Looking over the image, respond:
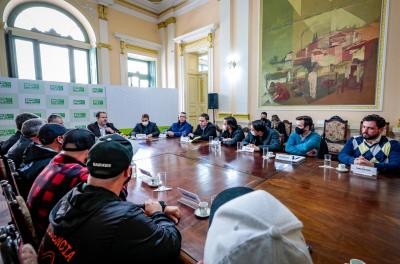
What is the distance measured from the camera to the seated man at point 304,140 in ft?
8.74

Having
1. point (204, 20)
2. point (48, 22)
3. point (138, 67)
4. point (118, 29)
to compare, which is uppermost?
point (204, 20)

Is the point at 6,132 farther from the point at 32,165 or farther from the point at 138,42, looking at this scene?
the point at 138,42

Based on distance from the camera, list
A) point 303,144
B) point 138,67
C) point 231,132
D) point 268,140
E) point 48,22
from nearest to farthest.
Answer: point 303,144
point 268,140
point 231,132
point 48,22
point 138,67

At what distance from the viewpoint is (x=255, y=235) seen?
47cm

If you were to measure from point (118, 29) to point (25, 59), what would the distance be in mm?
2731

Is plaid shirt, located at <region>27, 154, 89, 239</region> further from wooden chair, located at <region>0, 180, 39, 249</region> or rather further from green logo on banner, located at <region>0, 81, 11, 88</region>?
green logo on banner, located at <region>0, 81, 11, 88</region>

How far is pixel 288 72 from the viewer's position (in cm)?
481

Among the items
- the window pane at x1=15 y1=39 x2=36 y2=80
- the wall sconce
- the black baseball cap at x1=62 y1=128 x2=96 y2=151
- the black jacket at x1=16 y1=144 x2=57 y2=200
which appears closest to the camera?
the black baseball cap at x1=62 y1=128 x2=96 y2=151

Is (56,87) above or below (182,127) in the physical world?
above

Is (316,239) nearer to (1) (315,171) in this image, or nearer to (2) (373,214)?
(2) (373,214)

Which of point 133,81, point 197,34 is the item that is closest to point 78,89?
point 133,81

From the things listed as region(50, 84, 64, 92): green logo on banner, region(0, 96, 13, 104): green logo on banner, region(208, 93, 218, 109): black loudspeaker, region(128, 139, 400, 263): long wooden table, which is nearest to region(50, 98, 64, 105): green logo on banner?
region(50, 84, 64, 92): green logo on banner

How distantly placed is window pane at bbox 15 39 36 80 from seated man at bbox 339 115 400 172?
6.86 meters

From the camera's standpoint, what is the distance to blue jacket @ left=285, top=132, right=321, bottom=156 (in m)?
2.67
